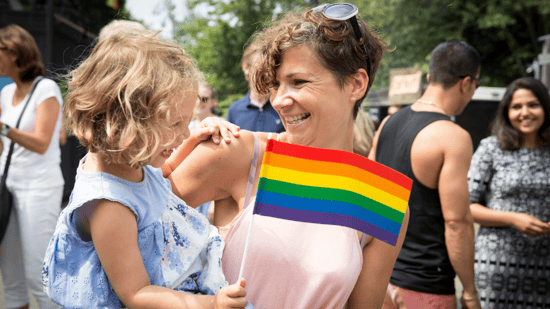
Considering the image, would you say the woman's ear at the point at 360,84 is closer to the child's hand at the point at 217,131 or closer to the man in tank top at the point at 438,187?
the child's hand at the point at 217,131

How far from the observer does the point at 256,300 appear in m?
1.53

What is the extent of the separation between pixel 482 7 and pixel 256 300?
18706 millimetres

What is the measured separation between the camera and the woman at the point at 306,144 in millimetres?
1503

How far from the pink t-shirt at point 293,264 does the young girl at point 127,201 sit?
4.9 inches

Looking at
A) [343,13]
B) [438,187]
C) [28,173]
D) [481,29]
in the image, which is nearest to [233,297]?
[343,13]

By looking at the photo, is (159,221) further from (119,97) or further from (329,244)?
(329,244)

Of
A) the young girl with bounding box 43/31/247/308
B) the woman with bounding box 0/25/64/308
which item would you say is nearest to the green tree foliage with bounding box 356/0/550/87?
the woman with bounding box 0/25/64/308

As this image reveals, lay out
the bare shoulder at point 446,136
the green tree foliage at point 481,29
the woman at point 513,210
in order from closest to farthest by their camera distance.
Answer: the bare shoulder at point 446,136 → the woman at point 513,210 → the green tree foliage at point 481,29

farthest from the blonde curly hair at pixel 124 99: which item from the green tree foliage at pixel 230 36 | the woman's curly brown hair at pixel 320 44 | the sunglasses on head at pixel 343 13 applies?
the green tree foliage at pixel 230 36

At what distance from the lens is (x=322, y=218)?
1433 mm

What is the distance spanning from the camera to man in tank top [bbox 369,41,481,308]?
2.61 m

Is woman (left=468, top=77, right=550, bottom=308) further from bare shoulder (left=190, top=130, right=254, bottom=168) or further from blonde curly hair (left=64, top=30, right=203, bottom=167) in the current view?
blonde curly hair (left=64, top=30, right=203, bottom=167)

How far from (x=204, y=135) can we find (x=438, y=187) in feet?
5.11

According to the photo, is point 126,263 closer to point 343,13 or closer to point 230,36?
point 343,13
